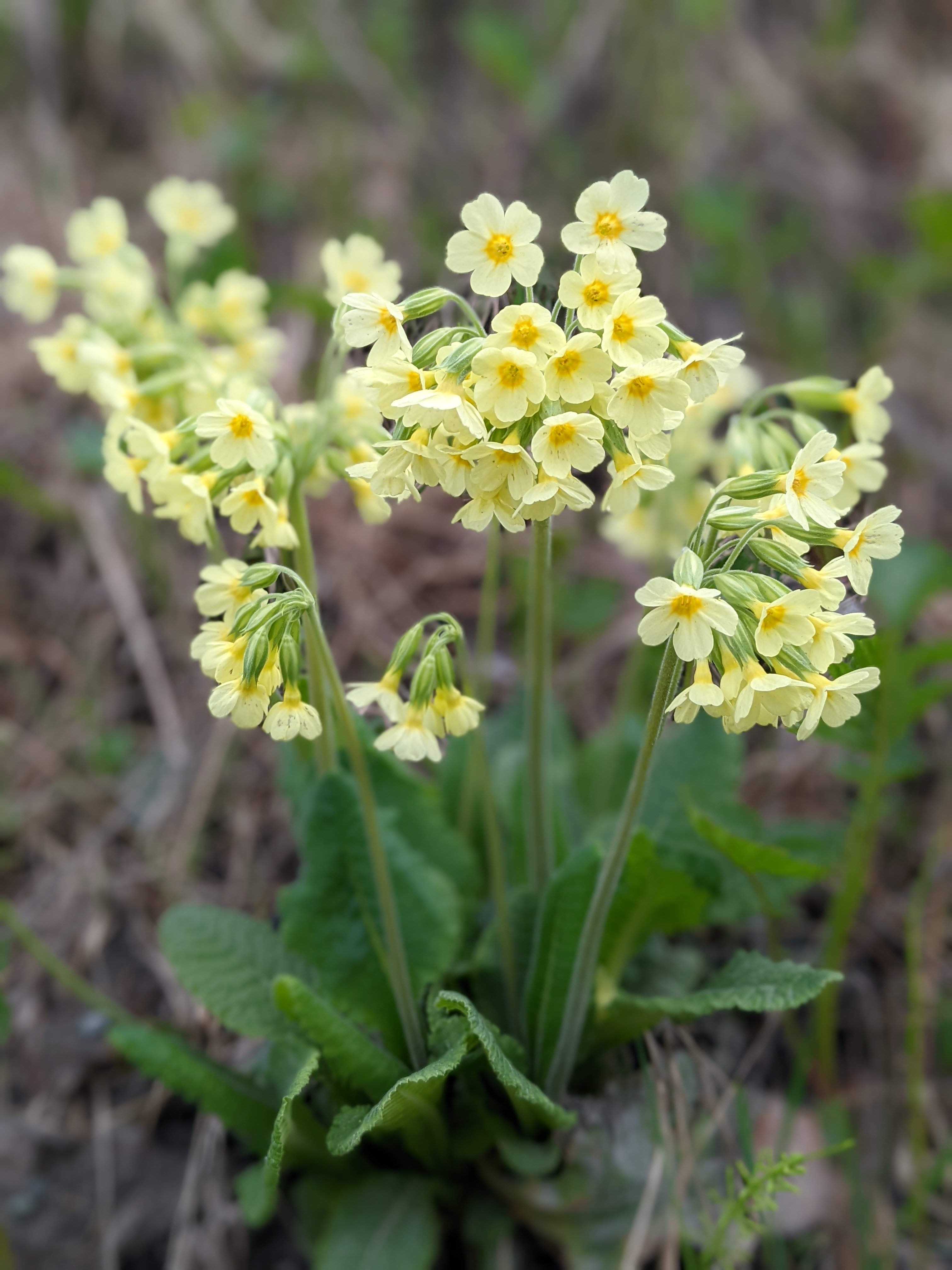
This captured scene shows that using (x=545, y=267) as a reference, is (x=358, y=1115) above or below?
below

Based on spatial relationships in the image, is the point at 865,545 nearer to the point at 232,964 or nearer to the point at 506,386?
the point at 506,386

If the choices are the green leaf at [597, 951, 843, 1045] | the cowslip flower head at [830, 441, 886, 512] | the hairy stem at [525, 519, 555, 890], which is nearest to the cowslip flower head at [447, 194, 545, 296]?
the hairy stem at [525, 519, 555, 890]

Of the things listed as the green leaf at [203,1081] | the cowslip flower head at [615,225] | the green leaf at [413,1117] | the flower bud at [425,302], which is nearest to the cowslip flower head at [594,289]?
the cowslip flower head at [615,225]

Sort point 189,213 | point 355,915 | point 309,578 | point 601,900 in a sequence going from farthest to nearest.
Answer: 1. point 189,213
2. point 355,915
3. point 309,578
4. point 601,900

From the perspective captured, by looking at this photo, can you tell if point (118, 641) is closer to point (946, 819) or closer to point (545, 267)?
point (545, 267)

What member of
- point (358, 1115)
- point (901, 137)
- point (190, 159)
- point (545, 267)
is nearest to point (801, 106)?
point (901, 137)

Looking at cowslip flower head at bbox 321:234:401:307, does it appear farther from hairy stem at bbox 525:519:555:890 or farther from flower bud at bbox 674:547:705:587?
flower bud at bbox 674:547:705:587

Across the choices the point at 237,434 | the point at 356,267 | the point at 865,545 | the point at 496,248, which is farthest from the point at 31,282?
the point at 865,545
